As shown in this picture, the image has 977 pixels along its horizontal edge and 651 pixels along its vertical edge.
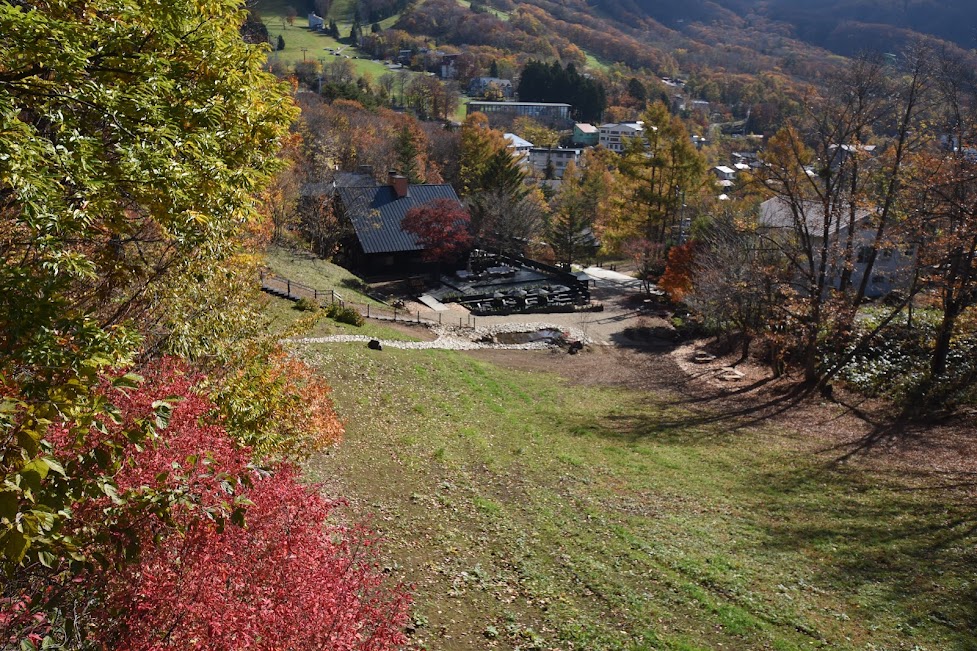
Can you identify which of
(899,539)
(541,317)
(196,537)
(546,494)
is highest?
(196,537)

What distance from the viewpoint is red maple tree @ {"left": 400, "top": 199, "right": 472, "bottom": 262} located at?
43156 millimetres

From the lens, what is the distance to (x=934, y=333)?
26375 millimetres

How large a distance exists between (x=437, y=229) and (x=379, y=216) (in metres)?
4.67

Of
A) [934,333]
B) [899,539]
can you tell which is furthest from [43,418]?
[934,333]

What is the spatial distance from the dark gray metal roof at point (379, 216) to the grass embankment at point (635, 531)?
22956mm

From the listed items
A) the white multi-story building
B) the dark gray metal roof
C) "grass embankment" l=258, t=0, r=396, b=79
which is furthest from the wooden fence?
"grass embankment" l=258, t=0, r=396, b=79

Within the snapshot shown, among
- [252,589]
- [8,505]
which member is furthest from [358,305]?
[8,505]

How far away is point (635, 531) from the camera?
13.6 m

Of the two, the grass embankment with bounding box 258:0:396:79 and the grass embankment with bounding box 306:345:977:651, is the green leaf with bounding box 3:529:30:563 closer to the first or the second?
the grass embankment with bounding box 306:345:977:651

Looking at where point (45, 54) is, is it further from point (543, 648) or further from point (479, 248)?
point (479, 248)

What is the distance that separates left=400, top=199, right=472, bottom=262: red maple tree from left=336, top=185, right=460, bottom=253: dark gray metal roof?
0.98 metres

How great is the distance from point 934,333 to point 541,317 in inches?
783

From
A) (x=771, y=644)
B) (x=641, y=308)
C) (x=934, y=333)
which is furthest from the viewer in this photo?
(x=641, y=308)

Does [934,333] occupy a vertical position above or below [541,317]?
above
